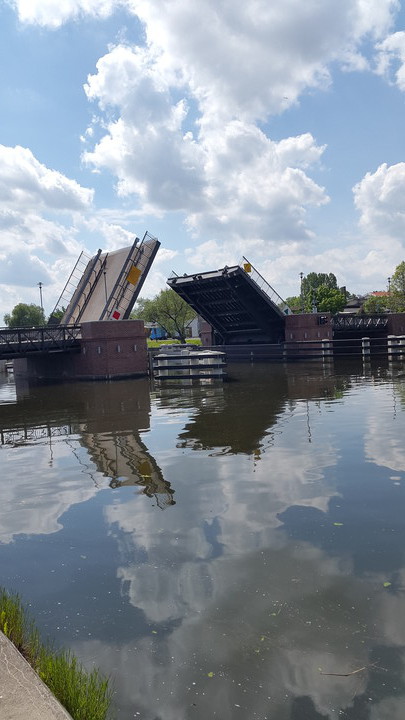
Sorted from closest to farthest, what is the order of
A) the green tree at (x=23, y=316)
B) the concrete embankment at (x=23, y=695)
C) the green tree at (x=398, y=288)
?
the concrete embankment at (x=23, y=695), the green tree at (x=398, y=288), the green tree at (x=23, y=316)

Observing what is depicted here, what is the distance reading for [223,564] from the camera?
6488 mm

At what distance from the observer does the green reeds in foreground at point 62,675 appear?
3738 mm

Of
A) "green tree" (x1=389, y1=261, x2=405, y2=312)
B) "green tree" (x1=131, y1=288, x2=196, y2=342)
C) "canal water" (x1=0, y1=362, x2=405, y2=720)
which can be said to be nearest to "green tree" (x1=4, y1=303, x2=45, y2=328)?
"green tree" (x1=131, y1=288, x2=196, y2=342)

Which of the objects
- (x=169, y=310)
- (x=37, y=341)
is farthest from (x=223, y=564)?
(x=169, y=310)

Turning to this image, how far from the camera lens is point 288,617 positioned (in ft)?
17.4

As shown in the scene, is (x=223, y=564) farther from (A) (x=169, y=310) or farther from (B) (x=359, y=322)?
(A) (x=169, y=310)

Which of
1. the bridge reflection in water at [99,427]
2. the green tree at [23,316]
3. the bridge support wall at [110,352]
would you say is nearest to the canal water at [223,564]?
the bridge reflection in water at [99,427]

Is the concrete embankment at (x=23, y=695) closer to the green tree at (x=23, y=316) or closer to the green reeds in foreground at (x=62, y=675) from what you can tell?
the green reeds in foreground at (x=62, y=675)

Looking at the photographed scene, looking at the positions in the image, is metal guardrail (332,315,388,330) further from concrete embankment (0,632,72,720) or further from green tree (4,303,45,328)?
green tree (4,303,45,328)

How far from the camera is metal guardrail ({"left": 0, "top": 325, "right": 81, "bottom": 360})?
102 ft

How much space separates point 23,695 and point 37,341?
31.2m

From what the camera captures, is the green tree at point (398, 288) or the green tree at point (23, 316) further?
the green tree at point (23, 316)

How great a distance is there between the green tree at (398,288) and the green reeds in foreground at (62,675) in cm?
5534

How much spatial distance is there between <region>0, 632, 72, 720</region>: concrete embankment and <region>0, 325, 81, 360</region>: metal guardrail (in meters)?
28.4
